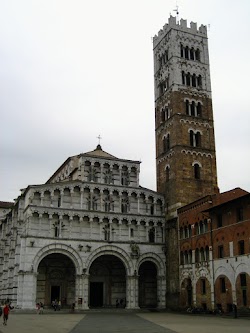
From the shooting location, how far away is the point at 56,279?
157 ft

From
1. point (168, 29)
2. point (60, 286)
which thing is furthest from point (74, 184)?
point (168, 29)

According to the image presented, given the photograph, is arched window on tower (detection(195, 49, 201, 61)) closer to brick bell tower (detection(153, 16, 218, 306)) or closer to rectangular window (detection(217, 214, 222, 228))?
brick bell tower (detection(153, 16, 218, 306))

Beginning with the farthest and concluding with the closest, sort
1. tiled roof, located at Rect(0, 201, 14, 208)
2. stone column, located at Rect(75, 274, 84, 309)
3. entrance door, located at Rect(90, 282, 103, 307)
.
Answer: tiled roof, located at Rect(0, 201, 14, 208) < entrance door, located at Rect(90, 282, 103, 307) < stone column, located at Rect(75, 274, 84, 309)

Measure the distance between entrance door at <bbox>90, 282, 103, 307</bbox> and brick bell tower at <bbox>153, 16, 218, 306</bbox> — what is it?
302 inches

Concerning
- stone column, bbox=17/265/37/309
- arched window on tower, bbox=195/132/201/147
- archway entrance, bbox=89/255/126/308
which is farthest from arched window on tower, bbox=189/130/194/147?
stone column, bbox=17/265/37/309

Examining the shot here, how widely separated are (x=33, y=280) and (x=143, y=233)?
13559mm

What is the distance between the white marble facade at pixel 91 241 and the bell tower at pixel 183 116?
3628mm

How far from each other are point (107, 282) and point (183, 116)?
2185cm

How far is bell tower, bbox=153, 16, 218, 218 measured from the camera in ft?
165

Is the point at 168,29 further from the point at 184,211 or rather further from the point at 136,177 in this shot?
the point at 184,211

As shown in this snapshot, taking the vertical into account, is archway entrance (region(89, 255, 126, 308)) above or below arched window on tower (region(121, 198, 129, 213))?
below

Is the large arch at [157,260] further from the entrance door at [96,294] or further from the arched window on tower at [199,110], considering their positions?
the arched window on tower at [199,110]

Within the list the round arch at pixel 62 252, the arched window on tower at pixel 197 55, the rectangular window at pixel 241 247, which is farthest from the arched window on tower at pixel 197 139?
the round arch at pixel 62 252

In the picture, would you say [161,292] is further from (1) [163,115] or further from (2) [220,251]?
(1) [163,115]
